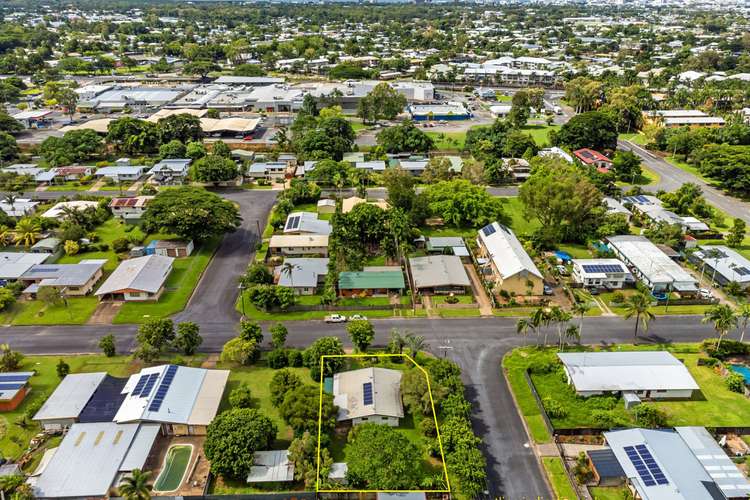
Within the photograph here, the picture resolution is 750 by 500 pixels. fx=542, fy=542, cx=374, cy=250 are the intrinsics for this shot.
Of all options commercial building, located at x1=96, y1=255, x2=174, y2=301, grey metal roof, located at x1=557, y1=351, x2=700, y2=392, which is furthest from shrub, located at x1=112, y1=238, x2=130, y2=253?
grey metal roof, located at x1=557, y1=351, x2=700, y2=392

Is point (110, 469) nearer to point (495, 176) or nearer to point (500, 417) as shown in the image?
point (500, 417)

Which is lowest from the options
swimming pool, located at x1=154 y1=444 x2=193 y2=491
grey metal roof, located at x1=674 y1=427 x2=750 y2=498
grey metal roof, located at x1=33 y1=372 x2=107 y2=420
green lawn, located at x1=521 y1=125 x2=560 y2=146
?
swimming pool, located at x1=154 y1=444 x2=193 y2=491

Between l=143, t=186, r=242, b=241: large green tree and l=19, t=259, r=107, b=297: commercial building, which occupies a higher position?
l=143, t=186, r=242, b=241: large green tree

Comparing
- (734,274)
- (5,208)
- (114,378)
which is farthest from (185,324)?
(734,274)

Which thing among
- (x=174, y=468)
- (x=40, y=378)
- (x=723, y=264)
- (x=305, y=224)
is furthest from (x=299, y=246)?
(x=723, y=264)

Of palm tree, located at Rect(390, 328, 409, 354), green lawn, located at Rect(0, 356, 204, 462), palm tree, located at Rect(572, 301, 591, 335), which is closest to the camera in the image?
green lawn, located at Rect(0, 356, 204, 462)

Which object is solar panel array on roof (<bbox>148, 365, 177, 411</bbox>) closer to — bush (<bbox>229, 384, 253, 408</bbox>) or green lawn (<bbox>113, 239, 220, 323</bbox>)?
bush (<bbox>229, 384, 253, 408</bbox>)
